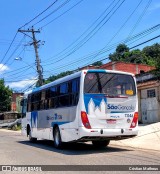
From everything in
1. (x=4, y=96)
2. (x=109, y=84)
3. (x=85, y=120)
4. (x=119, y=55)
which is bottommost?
(x=85, y=120)

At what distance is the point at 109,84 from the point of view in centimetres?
1579

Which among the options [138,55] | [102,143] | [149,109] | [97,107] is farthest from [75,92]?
[138,55]

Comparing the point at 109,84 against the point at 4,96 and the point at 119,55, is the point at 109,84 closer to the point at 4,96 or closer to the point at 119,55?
the point at 4,96

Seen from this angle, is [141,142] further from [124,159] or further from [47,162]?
[47,162]

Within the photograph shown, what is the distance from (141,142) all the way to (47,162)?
738 cm

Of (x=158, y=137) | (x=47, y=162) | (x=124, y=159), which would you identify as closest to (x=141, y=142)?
(x=158, y=137)

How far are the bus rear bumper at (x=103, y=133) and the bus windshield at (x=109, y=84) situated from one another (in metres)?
1.48

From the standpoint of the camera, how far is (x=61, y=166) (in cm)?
1141

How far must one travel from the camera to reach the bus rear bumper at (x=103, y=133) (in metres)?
15.0

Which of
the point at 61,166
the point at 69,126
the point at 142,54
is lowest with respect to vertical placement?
the point at 61,166

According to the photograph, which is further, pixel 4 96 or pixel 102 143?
pixel 4 96

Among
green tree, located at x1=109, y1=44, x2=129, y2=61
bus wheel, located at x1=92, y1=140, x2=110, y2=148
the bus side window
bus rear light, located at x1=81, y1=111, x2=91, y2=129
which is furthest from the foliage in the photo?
bus rear light, located at x1=81, y1=111, x2=91, y2=129

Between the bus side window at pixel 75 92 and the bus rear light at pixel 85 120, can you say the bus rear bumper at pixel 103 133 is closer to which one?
the bus rear light at pixel 85 120

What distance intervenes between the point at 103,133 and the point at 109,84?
2054 mm
